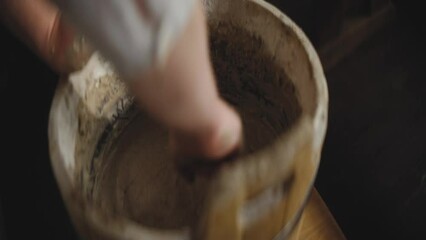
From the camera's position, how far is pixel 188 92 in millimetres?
416

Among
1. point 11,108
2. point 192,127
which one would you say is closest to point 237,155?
point 192,127

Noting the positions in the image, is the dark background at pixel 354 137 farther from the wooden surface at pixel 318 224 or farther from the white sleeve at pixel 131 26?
the white sleeve at pixel 131 26

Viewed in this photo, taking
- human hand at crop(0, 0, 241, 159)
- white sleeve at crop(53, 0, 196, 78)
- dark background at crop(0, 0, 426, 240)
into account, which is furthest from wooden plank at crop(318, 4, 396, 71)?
white sleeve at crop(53, 0, 196, 78)

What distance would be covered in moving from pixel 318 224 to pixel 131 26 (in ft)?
1.43

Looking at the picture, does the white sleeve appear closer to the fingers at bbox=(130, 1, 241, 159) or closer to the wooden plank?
the fingers at bbox=(130, 1, 241, 159)

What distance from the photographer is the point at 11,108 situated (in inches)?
27.3

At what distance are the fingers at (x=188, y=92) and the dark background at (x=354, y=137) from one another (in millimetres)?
289

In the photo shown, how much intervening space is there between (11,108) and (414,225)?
449mm

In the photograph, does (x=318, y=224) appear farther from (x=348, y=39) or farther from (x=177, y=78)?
(x=177, y=78)

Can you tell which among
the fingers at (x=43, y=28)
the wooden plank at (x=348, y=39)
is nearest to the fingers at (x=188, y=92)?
the fingers at (x=43, y=28)

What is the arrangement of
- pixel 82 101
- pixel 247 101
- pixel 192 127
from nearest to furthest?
pixel 192 127 < pixel 82 101 < pixel 247 101

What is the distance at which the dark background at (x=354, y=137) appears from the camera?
72cm

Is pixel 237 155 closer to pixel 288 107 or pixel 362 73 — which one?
pixel 288 107

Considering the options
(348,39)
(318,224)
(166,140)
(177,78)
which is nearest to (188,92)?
(177,78)
